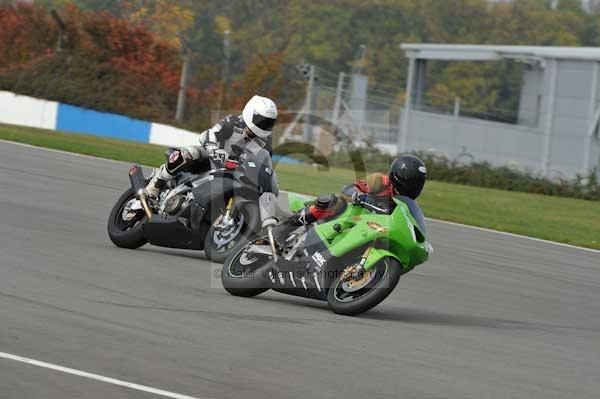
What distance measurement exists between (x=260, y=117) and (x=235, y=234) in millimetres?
1068

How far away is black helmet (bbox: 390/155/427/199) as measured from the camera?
26.8 ft

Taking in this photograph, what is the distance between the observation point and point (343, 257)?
26.6ft

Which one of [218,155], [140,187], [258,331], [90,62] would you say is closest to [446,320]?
[258,331]

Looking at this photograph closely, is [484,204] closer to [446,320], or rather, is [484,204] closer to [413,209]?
[446,320]

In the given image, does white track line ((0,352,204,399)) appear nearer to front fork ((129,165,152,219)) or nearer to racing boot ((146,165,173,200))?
front fork ((129,165,152,219))

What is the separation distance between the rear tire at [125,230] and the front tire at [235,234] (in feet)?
2.49

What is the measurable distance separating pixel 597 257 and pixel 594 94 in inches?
694

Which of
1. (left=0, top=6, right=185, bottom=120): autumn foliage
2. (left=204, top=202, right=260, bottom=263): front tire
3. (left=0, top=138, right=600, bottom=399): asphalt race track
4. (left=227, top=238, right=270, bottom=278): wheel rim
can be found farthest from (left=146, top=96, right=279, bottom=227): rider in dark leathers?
(left=0, top=6, right=185, bottom=120): autumn foliage

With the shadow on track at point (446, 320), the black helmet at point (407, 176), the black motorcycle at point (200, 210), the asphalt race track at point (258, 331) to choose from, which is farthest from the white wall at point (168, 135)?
the black helmet at point (407, 176)

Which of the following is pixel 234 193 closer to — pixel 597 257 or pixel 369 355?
pixel 369 355

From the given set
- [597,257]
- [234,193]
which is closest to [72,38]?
[597,257]

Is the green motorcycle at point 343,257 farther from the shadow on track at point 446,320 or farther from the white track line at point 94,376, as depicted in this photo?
the white track line at point 94,376

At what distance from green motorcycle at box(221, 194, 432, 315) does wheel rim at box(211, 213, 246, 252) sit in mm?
1140

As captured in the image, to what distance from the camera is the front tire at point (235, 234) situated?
952 centimetres
